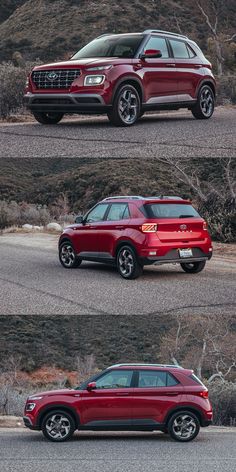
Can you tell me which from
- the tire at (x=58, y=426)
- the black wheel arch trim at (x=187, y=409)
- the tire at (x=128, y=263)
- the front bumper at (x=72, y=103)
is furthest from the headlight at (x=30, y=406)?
the front bumper at (x=72, y=103)

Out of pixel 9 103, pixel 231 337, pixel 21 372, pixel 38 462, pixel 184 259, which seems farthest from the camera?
pixel 231 337

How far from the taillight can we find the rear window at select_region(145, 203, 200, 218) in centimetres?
27

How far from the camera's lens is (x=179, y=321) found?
51375mm

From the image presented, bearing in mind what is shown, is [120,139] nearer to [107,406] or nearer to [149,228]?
[149,228]

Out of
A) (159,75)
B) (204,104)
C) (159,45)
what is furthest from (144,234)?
(204,104)

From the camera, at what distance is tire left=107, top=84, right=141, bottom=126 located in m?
19.3

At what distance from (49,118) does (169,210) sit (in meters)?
4.60

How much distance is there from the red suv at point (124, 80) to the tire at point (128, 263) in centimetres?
269

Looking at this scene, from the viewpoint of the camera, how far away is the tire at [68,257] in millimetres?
20969

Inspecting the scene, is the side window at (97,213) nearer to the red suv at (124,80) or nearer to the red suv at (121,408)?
the red suv at (124,80)

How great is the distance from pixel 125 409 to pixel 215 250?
35.7 feet

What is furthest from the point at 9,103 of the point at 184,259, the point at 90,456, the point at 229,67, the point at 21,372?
the point at 229,67

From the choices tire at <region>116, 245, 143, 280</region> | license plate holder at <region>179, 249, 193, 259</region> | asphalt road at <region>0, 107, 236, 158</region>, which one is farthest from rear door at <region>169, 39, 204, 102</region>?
tire at <region>116, 245, 143, 280</region>

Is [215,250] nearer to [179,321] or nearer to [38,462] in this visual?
[38,462]
